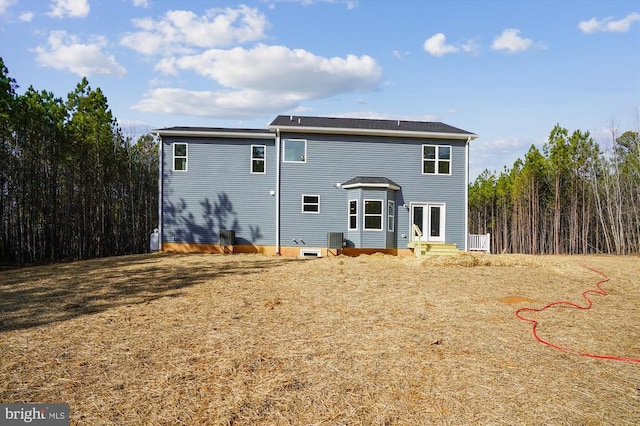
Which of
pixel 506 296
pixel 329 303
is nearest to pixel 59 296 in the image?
pixel 329 303

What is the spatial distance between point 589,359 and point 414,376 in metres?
2.14

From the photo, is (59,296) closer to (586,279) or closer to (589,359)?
(589,359)

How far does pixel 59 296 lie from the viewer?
8039mm

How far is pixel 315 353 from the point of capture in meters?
4.73

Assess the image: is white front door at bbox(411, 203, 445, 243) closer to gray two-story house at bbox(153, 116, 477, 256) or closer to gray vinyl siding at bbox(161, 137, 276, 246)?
gray two-story house at bbox(153, 116, 477, 256)

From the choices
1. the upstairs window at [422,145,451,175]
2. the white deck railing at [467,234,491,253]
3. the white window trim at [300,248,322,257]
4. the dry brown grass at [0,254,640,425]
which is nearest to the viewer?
the dry brown grass at [0,254,640,425]

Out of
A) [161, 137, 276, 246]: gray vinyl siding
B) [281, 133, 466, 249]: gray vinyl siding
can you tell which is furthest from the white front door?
[161, 137, 276, 246]: gray vinyl siding

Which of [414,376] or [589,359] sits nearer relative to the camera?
[414,376]

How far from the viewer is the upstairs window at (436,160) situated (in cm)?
1744

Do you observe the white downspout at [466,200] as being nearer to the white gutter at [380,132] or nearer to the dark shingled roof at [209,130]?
the white gutter at [380,132]

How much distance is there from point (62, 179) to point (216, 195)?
11082mm

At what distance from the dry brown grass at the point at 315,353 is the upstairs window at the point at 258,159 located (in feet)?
27.8

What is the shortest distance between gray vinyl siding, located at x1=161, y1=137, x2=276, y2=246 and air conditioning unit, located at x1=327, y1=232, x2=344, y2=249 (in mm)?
2312

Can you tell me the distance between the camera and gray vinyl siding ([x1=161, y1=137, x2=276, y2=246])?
16.9 meters
